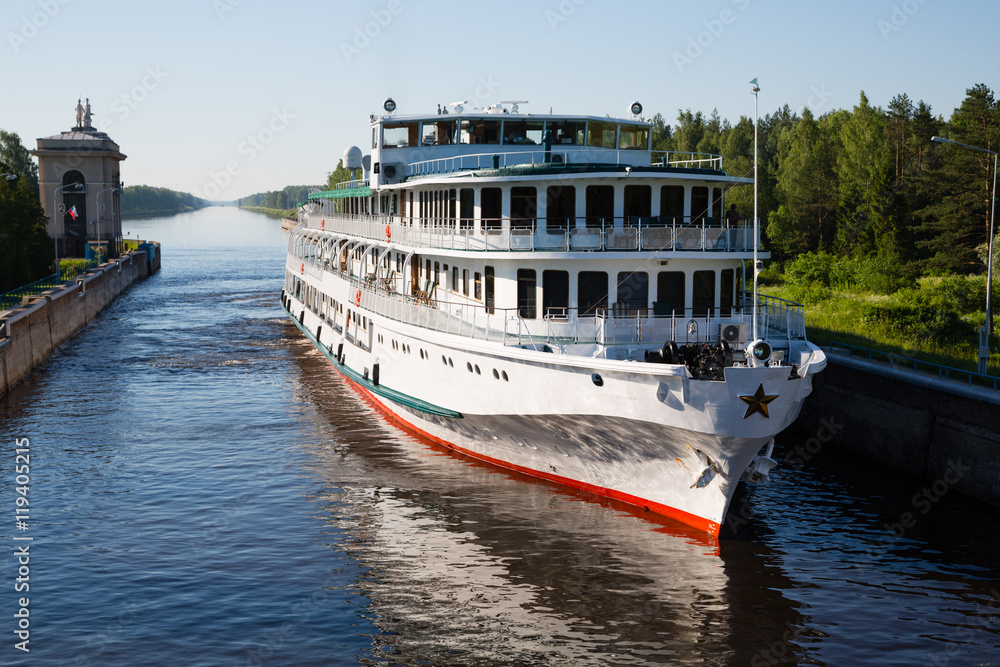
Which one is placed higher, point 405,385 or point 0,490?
point 405,385

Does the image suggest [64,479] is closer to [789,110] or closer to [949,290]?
[949,290]

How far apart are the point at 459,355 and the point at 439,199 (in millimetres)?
6547

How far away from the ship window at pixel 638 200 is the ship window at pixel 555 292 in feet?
7.97

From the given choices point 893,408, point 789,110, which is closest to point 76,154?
point 893,408

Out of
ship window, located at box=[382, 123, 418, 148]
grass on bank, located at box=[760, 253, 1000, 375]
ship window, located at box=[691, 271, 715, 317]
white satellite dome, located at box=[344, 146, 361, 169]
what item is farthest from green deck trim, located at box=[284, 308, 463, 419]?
grass on bank, located at box=[760, 253, 1000, 375]

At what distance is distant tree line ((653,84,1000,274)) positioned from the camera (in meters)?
53.2

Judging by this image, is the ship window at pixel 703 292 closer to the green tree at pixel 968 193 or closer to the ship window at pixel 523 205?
the ship window at pixel 523 205

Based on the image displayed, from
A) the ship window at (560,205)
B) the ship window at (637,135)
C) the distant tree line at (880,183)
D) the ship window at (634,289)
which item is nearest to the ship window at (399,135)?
the ship window at (637,135)

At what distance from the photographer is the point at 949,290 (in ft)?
148

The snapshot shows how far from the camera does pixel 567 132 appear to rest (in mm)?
30328

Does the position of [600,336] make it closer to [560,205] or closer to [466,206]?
[560,205]

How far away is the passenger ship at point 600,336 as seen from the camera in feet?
60.8

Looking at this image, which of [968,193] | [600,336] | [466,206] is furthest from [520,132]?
[968,193]

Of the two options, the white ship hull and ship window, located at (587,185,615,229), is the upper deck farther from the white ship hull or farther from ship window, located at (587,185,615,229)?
the white ship hull
